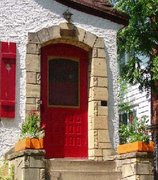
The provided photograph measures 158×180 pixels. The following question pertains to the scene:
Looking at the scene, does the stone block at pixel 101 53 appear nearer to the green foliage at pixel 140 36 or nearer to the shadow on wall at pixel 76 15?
the shadow on wall at pixel 76 15

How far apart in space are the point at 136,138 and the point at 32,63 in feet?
8.96

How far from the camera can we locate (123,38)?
15.0 m

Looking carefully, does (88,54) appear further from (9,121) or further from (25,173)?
(25,173)

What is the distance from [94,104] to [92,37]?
57.9 inches

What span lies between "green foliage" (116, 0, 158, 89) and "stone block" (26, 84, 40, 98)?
382 cm

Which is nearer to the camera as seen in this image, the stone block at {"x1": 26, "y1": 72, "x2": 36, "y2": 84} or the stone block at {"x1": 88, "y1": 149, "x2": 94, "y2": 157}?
the stone block at {"x1": 26, "y1": 72, "x2": 36, "y2": 84}

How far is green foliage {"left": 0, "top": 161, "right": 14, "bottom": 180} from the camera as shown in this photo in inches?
392

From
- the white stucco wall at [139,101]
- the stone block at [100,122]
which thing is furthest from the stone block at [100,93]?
the white stucco wall at [139,101]

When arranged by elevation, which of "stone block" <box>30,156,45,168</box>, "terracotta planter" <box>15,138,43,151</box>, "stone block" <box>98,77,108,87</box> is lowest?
A: "stone block" <box>30,156,45,168</box>

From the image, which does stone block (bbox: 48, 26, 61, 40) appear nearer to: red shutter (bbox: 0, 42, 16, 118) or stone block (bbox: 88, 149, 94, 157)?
red shutter (bbox: 0, 42, 16, 118)

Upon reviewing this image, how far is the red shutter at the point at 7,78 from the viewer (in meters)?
11.0

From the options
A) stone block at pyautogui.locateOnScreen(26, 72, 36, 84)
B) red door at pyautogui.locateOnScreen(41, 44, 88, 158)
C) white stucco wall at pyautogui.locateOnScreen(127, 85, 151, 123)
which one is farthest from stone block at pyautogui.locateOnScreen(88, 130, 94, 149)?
white stucco wall at pyautogui.locateOnScreen(127, 85, 151, 123)

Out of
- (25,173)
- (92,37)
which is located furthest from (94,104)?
(25,173)

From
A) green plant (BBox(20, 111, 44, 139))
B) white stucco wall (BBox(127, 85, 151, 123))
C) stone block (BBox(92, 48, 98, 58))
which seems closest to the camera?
green plant (BBox(20, 111, 44, 139))
